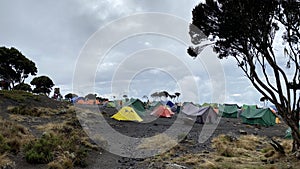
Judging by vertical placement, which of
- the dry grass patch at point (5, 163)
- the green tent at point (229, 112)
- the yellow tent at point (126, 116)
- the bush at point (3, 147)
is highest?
the green tent at point (229, 112)

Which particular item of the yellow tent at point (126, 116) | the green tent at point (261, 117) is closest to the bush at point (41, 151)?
the yellow tent at point (126, 116)

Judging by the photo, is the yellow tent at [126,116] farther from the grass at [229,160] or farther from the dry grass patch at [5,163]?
the dry grass patch at [5,163]

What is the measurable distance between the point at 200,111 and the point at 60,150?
21451mm

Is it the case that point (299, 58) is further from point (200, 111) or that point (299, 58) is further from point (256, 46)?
point (200, 111)

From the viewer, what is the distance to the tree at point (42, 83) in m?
57.3

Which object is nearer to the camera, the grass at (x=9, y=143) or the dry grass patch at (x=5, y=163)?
the dry grass patch at (x=5, y=163)

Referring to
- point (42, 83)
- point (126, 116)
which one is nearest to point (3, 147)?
point (126, 116)

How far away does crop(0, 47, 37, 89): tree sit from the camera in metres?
38.8

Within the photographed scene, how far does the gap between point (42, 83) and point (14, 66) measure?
17543mm

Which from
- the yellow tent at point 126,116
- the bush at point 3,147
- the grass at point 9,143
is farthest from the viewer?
the yellow tent at point 126,116

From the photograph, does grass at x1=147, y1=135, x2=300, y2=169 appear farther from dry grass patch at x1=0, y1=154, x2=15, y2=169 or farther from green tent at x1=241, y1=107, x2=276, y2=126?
green tent at x1=241, y1=107, x2=276, y2=126

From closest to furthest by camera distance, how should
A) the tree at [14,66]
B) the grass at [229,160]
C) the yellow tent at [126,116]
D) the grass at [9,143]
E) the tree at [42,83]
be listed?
the grass at [9,143]
the grass at [229,160]
the yellow tent at [126,116]
the tree at [14,66]
the tree at [42,83]

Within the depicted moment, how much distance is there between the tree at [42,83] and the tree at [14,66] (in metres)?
13.3

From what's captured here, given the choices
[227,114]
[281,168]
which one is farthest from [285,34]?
[227,114]
